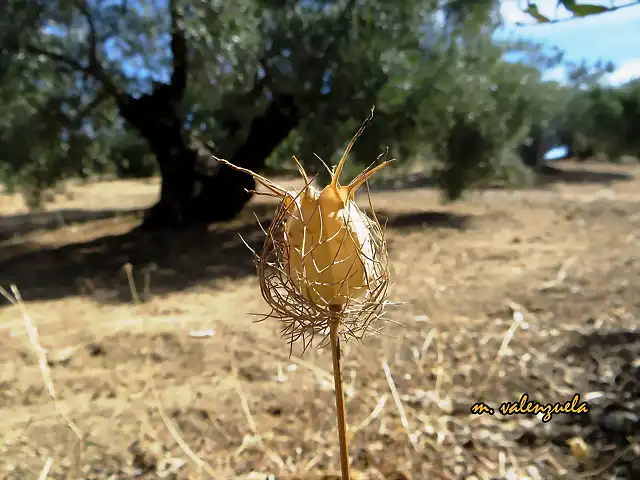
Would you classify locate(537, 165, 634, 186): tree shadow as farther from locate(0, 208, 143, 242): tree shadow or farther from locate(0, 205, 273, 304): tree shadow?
locate(0, 208, 143, 242): tree shadow

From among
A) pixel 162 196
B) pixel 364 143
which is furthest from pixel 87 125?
pixel 364 143

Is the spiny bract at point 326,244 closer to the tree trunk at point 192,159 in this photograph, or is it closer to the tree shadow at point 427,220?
the tree trunk at point 192,159

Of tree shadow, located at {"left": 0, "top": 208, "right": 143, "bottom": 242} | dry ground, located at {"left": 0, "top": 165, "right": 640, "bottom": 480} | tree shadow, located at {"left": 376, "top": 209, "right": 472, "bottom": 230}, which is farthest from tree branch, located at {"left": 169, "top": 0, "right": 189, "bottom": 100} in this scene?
tree shadow, located at {"left": 0, "top": 208, "right": 143, "bottom": 242}

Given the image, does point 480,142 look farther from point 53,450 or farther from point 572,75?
point 572,75

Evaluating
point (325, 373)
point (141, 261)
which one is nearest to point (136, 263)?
point (141, 261)

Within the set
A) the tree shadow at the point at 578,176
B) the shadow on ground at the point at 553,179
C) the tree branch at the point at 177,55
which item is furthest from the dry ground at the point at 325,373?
the tree shadow at the point at 578,176
